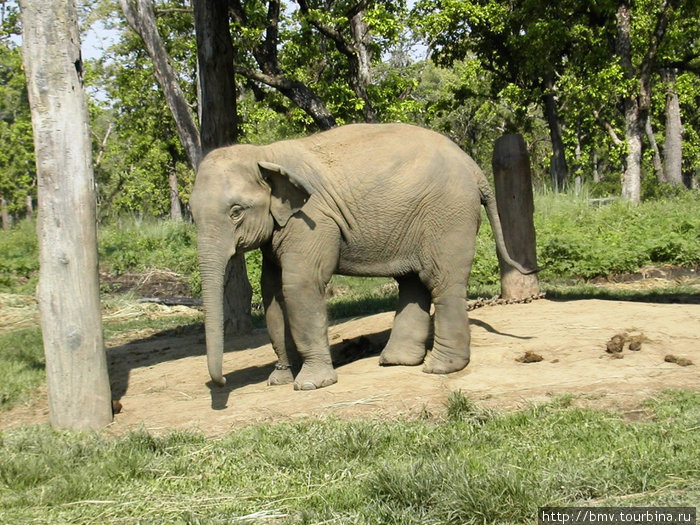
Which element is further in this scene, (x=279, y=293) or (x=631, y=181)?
(x=631, y=181)

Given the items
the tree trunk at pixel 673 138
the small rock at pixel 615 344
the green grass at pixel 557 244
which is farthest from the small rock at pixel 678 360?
the tree trunk at pixel 673 138

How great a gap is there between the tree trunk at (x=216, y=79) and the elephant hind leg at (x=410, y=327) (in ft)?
10.3

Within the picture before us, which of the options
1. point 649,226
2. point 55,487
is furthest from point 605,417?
point 649,226

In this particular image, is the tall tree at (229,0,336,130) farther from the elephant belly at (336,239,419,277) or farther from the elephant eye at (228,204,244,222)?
the elephant eye at (228,204,244,222)

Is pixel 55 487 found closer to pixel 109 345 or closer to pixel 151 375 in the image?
pixel 151 375

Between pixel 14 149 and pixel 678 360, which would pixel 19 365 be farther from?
pixel 14 149

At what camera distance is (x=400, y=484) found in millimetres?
4273

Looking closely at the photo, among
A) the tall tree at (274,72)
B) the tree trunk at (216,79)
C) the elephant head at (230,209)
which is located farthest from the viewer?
the tall tree at (274,72)

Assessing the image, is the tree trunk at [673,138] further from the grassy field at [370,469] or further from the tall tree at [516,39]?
the grassy field at [370,469]

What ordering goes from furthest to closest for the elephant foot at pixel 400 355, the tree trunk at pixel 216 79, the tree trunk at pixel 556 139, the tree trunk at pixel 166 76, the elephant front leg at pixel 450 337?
the tree trunk at pixel 556 139
the tree trunk at pixel 166 76
the tree trunk at pixel 216 79
the elephant foot at pixel 400 355
the elephant front leg at pixel 450 337

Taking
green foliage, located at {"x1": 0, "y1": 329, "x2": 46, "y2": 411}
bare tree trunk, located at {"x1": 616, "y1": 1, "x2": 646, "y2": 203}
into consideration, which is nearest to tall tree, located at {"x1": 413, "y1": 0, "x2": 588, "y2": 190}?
bare tree trunk, located at {"x1": 616, "y1": 1, "x2": 646, "y2": 203}

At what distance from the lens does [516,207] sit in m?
10.3

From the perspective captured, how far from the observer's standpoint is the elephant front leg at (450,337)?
7312 mm

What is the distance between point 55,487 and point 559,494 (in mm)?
2915
